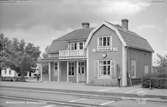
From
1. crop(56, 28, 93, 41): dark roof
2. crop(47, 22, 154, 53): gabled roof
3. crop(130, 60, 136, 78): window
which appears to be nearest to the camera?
crop(47, 22, 154, 53): gabled roof

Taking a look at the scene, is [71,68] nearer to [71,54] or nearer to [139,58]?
[71,54]

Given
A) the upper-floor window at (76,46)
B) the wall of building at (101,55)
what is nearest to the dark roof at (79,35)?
the upper-floor window at (76,46)

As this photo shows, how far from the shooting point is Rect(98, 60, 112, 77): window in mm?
19625

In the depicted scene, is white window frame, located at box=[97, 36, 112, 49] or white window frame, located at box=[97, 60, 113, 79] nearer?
white window frame, located at box=[97, 60, 113, 79]

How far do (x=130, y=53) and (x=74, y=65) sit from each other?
642cm

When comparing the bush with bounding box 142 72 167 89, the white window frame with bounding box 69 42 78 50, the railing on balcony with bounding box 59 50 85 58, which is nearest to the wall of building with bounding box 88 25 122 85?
the railing on balcony with bounding box 59 50 85 58

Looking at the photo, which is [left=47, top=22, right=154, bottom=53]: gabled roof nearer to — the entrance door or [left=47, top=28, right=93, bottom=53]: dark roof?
[left=47, top=28, right=93, bottom=53]: dark roof

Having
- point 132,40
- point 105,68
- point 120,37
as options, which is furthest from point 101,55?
point 132,40

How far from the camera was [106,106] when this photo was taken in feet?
28.1

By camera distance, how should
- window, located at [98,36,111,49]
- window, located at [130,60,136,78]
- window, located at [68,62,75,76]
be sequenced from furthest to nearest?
window, located at [68,62,75,76]
window, located at [130,60,136,78]
window, located at [98,36,111,49]

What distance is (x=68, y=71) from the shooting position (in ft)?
79.2

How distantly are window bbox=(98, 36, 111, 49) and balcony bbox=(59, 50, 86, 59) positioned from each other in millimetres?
2974

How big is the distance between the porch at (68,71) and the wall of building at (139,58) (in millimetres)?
4907

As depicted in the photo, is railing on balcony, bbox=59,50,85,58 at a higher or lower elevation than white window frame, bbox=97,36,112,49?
lower
